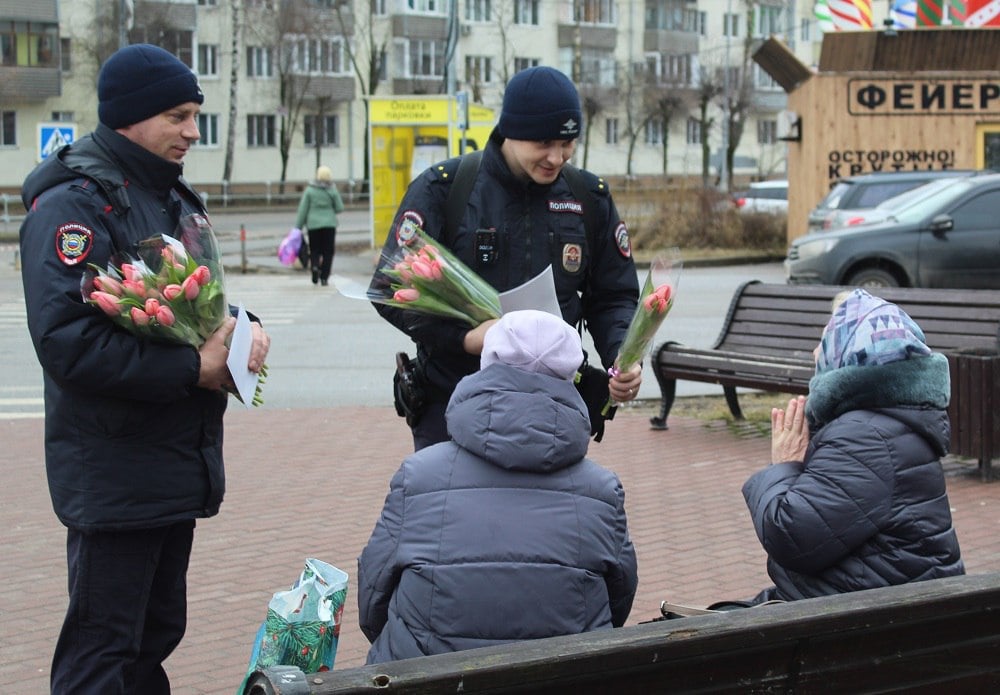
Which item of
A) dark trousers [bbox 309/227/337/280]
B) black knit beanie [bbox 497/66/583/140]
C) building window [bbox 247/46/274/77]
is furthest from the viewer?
building window [bbox 247/46/274/77]

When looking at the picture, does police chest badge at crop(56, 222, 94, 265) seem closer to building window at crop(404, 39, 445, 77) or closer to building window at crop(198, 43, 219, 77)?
building window at crop(198, 43, 219, 77)

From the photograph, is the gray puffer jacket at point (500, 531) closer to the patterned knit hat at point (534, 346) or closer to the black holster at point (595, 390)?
the patterned knit hat at point (534, 346)

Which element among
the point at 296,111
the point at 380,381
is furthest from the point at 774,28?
the point at 380,381

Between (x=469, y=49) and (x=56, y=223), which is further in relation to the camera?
(x=469, y=49)

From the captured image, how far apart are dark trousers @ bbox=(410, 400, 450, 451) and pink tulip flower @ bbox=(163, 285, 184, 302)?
1.13 m

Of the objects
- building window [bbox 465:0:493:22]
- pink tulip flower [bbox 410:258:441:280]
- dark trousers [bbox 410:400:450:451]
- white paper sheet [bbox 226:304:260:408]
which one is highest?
building window [bbox 465:0:493:22]

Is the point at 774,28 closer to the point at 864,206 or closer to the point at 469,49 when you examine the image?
the point at 469,49

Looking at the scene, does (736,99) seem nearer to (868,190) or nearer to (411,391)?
(868,190)

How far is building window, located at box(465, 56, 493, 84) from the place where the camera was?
69056 mm

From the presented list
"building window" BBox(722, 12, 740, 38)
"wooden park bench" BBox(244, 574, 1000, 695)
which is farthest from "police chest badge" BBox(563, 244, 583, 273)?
"building window" BBox(722, 12, 740, 38)

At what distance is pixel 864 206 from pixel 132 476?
59.1 feet

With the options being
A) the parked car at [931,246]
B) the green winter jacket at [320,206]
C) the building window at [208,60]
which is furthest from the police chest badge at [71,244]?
the building window at [208,60]

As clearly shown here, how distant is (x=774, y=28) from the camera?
82.9 metres

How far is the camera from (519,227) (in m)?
4.23
